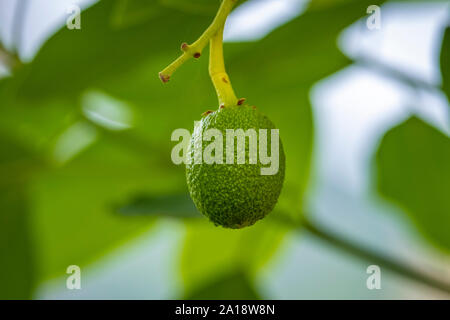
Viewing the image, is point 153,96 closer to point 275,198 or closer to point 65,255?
point 65,255

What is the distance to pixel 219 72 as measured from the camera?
54cm

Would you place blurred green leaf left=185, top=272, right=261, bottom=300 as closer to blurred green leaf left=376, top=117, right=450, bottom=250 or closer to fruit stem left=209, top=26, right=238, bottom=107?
blurred green leaf left=376, top=117, right=450, bottom=250

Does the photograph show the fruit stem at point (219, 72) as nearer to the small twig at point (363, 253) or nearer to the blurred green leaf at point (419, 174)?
the small twig at point (363, 253)

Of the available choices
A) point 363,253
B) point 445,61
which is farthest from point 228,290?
point 445,61

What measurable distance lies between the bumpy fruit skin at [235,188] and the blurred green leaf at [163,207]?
1.01 feet

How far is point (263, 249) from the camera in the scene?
134cm

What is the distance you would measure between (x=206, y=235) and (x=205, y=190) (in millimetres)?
817

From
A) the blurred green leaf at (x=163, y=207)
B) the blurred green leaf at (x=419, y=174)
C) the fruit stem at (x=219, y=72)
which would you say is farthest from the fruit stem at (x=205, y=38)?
the blurred green leaf at (x=419, y=174)

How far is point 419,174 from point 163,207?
1.65ft

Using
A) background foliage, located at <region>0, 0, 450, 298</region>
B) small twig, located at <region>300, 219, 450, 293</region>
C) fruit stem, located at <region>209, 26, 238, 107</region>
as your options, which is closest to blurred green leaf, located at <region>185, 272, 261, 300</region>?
background foliage, located at <region>0, 0, 450, 298</region>

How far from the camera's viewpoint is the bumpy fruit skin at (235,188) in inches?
19.5

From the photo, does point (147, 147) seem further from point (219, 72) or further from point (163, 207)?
point (219, 72)

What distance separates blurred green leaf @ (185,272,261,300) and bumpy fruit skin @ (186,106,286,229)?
623 mm

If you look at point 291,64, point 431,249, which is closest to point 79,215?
point 291,64
